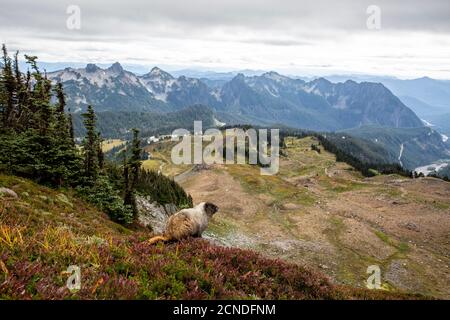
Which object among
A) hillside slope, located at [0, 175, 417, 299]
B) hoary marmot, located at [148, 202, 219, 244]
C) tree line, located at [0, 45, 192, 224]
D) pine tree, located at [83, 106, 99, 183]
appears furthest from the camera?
pine tree, located at [83, 106, 99, 183]

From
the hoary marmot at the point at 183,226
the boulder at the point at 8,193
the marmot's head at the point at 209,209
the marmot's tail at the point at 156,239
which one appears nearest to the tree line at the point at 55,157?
the boulder at the point at 8,193

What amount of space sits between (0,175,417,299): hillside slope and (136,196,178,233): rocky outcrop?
34.9 meters

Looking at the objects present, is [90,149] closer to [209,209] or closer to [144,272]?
[209,209]

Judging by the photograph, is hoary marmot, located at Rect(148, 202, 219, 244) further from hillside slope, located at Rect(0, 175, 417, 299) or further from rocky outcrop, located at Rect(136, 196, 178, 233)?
rocky outcrop, located at Rect(136, 196, 178, 233)

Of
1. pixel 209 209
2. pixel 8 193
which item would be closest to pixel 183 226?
pixel 209 209

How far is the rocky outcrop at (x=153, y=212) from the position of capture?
49656 millimetres

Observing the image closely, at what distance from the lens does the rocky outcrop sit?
4966 cm

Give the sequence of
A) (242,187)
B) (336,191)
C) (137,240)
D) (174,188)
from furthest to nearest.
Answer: (336,191), (242,187), (174,188), (137,240)

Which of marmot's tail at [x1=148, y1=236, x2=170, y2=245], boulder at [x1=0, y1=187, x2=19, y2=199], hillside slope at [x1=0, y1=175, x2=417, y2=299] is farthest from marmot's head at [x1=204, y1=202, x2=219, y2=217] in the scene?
boulder at [x1=0, y1=187, x2=19, y2=199]

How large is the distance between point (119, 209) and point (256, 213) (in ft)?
134
